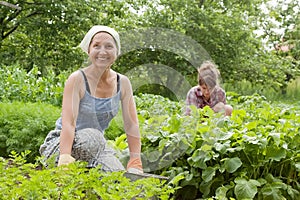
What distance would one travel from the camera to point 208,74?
4.96m

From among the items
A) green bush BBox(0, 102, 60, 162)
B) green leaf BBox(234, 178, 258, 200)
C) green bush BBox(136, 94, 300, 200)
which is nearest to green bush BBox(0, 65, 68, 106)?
green bush BBox(0, 102, 60, 162)

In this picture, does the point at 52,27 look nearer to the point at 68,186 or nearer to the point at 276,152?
the point at 276,152

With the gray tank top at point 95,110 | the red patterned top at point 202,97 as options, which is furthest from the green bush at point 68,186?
the red patterned top at point 202,97

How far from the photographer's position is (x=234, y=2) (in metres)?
16.7

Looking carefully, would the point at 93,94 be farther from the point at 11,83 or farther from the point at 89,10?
the point at 89,10

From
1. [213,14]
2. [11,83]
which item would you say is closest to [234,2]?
[213,14]

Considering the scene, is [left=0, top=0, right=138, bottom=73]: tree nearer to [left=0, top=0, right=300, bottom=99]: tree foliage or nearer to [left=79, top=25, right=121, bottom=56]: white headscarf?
[left=0, top=0, right=300, bottom=99]: tree foliage

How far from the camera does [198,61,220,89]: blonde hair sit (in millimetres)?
4852

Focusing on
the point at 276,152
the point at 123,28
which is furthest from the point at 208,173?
the point at 123,28

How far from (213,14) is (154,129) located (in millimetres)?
10830

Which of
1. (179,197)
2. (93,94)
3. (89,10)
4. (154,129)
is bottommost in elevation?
(179,197)

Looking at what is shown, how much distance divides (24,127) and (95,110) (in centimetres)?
211

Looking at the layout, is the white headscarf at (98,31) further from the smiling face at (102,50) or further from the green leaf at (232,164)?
the green leaf at (232,164)

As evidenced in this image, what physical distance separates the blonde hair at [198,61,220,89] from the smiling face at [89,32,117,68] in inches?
63.5
